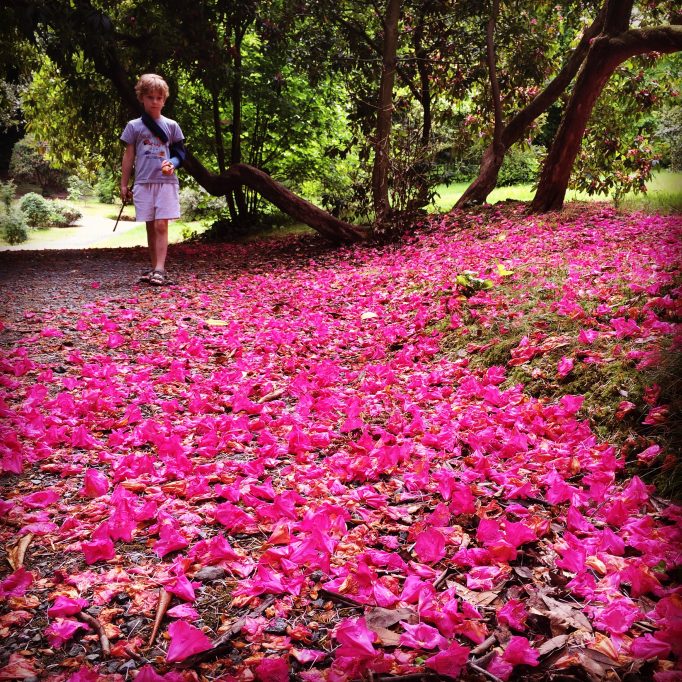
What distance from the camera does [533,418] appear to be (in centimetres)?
280

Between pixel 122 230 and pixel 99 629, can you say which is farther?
pixel 122 230

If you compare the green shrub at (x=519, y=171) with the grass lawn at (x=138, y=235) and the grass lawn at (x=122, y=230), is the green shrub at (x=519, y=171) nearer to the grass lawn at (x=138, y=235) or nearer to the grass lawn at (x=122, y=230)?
the grass lawn at (x=122, y=230)

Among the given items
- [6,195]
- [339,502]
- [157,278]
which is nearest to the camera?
[339,502]

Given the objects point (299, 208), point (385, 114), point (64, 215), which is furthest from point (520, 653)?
point (64, 215)

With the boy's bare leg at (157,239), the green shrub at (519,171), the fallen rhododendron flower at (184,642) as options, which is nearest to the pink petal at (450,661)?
the fallen rhododendron flower at (184,642)

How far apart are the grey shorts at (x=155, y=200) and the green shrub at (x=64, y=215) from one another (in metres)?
16.8

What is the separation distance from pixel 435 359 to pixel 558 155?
17.8 feet

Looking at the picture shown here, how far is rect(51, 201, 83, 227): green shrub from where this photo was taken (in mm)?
20641

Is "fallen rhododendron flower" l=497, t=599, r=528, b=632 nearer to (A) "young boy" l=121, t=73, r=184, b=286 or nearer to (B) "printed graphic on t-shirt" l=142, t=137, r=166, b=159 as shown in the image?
(A) "young boy" l=121, t=73, r=184, b=286

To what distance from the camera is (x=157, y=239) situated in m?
6.50

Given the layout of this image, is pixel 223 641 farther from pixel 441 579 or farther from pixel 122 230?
pixel 122 230

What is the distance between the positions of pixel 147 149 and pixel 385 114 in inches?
177

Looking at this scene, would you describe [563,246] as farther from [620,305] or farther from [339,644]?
[339,644]

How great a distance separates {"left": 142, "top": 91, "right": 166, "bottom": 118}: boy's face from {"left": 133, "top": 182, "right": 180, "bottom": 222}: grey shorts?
0.79m
